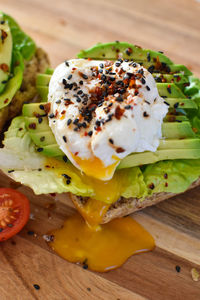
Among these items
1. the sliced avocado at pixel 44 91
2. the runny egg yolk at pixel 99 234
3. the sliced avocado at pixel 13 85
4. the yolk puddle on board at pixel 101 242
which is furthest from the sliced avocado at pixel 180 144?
the sliced avocado at pixel 13 85

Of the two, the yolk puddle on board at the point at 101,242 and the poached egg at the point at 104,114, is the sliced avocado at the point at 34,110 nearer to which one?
the poached egg at the point at 104,114

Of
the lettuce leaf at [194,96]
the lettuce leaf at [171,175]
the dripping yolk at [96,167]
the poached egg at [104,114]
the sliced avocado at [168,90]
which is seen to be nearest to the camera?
the poached egg at [104,114]

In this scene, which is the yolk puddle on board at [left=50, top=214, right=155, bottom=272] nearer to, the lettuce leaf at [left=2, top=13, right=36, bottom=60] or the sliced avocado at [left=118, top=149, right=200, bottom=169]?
the sliced avocado at [left=118, top=149, right=200, bottom=169]

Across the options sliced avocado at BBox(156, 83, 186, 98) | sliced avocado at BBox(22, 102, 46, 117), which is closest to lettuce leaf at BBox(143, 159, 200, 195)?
sliced avocado at BBox(156, 83, 186, 98)

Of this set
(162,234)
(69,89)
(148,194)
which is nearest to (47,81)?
(69,89)

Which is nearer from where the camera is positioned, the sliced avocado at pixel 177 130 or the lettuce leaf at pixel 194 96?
the sliced avocado at pixel 177 130

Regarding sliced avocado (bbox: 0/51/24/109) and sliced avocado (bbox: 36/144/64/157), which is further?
sliced avocado (bbox: 0/51/24/109)

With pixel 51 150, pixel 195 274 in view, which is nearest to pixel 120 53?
pixel 51 150
